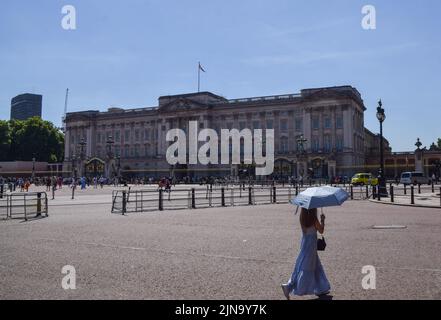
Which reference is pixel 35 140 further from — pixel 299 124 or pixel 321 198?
pixel 321 198

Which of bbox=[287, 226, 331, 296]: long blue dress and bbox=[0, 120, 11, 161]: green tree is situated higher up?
bbox=[0, 120, 11, 161]: green tree

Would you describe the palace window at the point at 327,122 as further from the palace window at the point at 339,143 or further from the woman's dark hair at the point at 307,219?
the woman's dark hair at the point at 307,219

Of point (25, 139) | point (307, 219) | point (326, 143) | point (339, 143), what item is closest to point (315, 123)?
point (326, 143)

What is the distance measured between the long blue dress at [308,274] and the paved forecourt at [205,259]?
281mm

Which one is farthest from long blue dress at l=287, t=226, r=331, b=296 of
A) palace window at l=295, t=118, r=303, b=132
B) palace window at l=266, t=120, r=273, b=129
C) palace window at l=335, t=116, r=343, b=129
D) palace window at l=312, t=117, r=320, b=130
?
palace window at l=266, t=120, r=273, b=129

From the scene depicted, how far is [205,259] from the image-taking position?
30.8ft

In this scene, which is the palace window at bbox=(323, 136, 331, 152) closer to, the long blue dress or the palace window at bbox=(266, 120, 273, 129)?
the palace window at bbox=(266, 120, 273, 129)

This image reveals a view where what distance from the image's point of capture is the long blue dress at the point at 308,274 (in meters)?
6.41

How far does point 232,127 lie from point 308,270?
9469 centimetres

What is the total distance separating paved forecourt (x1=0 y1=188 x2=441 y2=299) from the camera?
680 centimetres

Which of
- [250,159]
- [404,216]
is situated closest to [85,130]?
[250,159]

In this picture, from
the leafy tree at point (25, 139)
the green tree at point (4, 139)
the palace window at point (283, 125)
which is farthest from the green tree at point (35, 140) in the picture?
the palace window at point (283, 125)
